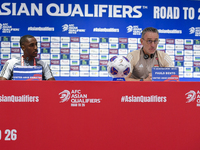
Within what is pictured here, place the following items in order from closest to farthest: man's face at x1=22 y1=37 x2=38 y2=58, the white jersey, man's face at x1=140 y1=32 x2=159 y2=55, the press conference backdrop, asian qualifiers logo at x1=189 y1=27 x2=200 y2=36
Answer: man's face at x1=140 y1=32 x2=159 y2=55 → the white jersey → man's face at x1=22 y1=37 x2=38 y2=58 → the press conference backdrop → asian qualifiers logo at x1=189 y1=27 x2=200 y2=36

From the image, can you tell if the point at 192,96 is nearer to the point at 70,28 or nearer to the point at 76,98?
the point at 76,98

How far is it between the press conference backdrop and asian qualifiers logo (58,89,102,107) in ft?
8.13

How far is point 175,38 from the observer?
3689 millimetres

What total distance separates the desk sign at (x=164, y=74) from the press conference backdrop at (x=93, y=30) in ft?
7.35

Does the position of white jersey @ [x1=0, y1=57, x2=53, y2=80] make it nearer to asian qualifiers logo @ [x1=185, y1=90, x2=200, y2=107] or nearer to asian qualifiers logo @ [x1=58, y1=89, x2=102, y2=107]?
asian qualifiers logo @ [x1=58, y1=89, x2=102, y2=107]

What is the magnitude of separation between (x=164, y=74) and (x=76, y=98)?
678 millimetres

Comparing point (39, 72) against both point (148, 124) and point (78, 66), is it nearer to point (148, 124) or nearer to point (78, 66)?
point (148, 124)

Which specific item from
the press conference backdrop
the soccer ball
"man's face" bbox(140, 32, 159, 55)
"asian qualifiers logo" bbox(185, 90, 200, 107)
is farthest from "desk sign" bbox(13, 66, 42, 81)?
the press conference backdrop

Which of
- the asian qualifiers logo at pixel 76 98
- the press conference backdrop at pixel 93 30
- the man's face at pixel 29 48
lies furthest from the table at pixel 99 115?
the press conference backdrop at pixel 93 30

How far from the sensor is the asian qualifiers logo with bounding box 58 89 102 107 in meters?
1.11

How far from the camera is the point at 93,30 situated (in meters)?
3.61

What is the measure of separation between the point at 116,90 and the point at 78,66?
2532 mm

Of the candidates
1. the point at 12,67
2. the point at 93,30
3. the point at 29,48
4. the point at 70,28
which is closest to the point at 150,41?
the point at 29,48

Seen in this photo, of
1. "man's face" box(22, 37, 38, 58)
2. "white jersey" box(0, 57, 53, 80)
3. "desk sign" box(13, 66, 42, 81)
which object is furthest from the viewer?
"man's face" box(22, 37, 38, 58)
